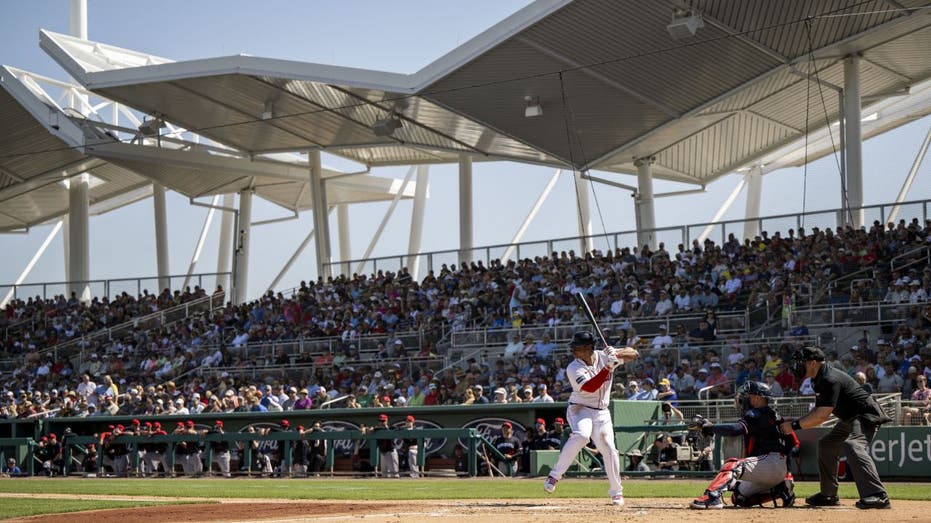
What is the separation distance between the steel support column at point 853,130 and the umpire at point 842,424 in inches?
871

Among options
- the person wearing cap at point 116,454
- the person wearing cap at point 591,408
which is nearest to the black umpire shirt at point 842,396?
the person wearing cap at point 591,408

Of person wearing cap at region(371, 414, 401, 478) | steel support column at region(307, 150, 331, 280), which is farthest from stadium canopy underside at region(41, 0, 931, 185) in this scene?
person wearing cap at region(371, 414, 401, 478)

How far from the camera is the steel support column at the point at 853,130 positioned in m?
33.6

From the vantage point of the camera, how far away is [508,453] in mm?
23078

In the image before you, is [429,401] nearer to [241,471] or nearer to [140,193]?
[241,471]

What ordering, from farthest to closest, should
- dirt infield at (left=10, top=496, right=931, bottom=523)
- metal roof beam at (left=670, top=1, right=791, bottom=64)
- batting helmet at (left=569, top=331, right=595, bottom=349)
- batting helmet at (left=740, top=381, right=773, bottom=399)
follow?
metal roof beam at (left=670, top=1, right=791, bottom=64) → batting helmet at (left=569, top=331, right=595, bottom=349) → batting helmet at (left=740, top=381, right=773, bottom=399) → dirt infield at (left=10, top=496, right=931, bottom=523)

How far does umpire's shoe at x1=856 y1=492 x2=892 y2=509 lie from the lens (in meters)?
12.0

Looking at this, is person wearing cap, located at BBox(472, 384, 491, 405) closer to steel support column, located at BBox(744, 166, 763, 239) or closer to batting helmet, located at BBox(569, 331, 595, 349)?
batting helmet, located at BBox(569, 331, 595, 349)

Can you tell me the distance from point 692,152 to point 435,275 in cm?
1088

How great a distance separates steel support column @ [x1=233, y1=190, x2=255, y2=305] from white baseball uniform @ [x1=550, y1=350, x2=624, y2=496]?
35872 mm

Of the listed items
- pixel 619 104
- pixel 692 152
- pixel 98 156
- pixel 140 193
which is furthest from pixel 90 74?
pixel 140 193

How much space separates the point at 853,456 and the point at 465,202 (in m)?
31.8

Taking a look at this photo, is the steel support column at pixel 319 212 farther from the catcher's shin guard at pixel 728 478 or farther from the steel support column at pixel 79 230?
the catcher's shin guard at pixel 728 478

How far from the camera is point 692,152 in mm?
44281
